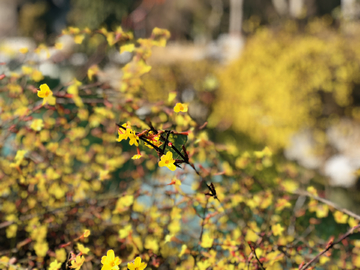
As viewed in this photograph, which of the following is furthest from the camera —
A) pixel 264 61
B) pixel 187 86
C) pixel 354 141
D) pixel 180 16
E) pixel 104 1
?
pixel 180 16

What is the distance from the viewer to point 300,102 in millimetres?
6004

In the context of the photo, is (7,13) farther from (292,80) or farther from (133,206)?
(133,206)

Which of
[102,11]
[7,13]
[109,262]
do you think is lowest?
[7,13]

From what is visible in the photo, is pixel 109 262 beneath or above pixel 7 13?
above

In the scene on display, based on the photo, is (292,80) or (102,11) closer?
(292,80)

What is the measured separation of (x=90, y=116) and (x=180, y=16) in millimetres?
19328

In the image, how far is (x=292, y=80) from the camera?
19.6ft

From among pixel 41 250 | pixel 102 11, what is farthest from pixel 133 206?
pixel 102 11

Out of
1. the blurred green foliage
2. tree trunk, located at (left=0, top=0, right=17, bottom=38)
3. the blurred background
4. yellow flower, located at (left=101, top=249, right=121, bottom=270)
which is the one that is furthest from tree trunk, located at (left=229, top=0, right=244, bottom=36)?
tree trunk, located at (left=0, top=0, right=17, bottom=38)

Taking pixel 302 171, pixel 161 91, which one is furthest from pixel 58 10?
pixel 302 171

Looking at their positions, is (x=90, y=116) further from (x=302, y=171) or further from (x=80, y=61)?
(x=80, y=61)

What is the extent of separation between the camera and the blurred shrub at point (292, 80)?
567 cm

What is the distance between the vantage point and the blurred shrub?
223 inches

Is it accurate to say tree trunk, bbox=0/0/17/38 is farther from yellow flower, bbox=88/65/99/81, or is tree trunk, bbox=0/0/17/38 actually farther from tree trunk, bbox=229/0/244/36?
yellow flower, bbox=88/65/99/81
